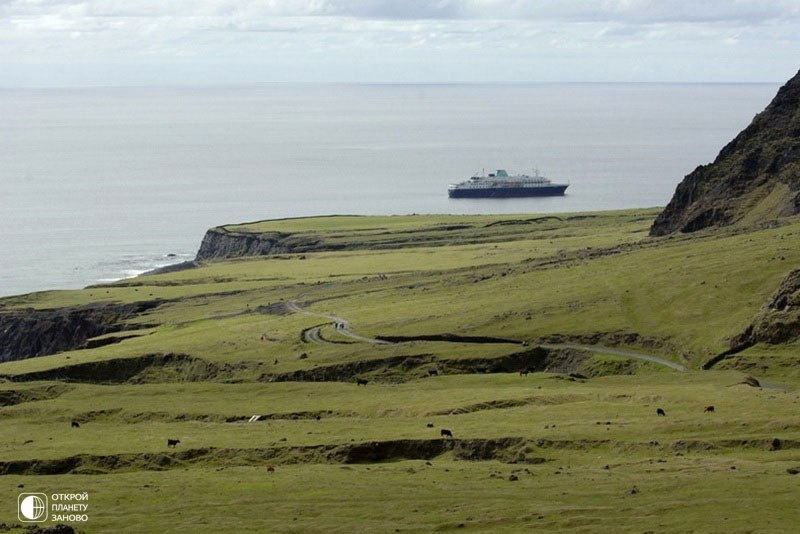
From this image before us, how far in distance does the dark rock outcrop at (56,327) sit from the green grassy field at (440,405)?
3.73 metres

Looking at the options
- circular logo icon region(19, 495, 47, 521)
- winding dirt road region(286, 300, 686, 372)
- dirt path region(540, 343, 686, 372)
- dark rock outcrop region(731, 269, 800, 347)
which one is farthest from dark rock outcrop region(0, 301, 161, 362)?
circular logo icon region(19, 495, 47, 521)

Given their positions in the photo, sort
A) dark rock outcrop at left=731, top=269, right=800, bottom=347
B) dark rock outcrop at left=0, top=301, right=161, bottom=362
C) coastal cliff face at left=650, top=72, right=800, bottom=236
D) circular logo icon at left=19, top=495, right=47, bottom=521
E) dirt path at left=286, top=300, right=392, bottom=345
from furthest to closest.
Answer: coastal cliff face at left=650, top=72, right=800, bottom=236 < dark rock outcrop at left=0, top=301, right=161, bottom=362 < dirt path at left=286, top=300, right=392, bottom=345 < dark rock outcrop at left=731, top=269, right=800, bottom=347 < circular logo icon at left=19, top=495, right=47, bottom=521

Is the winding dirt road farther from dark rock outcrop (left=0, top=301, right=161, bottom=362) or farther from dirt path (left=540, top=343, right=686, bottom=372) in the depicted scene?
dark rock outcrop (left=0, top=301, right=161, bottom=362)

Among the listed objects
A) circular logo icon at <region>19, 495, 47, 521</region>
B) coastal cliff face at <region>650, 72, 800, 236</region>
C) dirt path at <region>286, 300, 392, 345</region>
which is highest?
coastal cliff face at <region>650, 72, 800, 236</region>

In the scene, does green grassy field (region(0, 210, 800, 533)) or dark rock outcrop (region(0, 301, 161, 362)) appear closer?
green grassy field (region(0, 210, 800, 533))

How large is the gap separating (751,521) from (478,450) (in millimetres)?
18441

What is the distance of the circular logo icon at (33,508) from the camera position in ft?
150

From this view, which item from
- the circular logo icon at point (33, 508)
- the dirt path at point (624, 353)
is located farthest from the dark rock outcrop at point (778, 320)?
the circular logo icon at point (33, 508)

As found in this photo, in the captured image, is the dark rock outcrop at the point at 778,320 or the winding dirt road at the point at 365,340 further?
the winding dirt road at the point at 365,340

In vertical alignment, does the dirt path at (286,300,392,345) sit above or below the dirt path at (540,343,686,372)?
above

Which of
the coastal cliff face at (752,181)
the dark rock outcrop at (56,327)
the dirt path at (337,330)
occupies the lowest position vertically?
the dark rock outcrop at (56,327)

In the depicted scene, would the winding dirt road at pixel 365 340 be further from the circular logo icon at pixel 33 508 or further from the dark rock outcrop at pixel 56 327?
the circular logo icon at pixel 33 508

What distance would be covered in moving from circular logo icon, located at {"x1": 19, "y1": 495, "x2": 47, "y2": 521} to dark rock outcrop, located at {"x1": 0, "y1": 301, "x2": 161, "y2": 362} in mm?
80652

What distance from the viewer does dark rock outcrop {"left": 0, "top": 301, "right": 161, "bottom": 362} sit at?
13012cm
